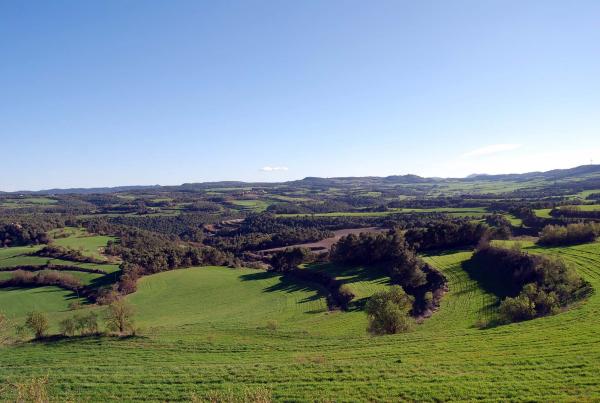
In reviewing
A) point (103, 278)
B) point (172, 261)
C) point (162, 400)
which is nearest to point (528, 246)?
point (162, 400)

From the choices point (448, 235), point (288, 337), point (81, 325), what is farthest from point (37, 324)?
point (448, 235)

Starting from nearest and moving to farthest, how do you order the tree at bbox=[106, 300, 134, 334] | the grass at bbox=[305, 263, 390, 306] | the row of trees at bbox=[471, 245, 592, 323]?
Answer: the row of trees at bbox=[471, 245, 592, 323], the tree at bbox=[106, 300, 134, 334], the grass at bbox=[305, 263, 390, 306]

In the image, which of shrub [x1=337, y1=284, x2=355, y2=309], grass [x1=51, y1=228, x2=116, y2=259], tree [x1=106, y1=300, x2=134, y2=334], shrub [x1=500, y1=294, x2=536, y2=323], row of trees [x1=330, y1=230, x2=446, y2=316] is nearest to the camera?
shrub [x1=500, y1=294, x2=536, y2=323]

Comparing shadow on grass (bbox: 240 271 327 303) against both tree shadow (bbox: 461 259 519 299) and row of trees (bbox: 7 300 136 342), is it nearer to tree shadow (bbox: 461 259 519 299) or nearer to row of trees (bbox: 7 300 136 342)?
tree shadow (bbox: 461 259 519 299)

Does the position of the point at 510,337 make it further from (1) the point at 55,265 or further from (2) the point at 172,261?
(1) the point at 55,265

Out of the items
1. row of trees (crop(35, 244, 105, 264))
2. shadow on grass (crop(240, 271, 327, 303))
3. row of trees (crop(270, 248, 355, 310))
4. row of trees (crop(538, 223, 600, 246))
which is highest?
row of trees (crop(538, 223, 600, 246))

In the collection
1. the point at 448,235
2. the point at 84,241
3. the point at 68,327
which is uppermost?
the point at 448,235

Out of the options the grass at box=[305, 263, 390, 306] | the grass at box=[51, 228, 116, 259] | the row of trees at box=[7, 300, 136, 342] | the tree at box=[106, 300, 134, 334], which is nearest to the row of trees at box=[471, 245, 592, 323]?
the grass at box=[305, 263, 390, 306]

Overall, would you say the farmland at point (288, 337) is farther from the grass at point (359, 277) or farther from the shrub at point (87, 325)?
the shrub at point (87, 325)

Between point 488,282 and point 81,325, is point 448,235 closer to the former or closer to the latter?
point 488,282
